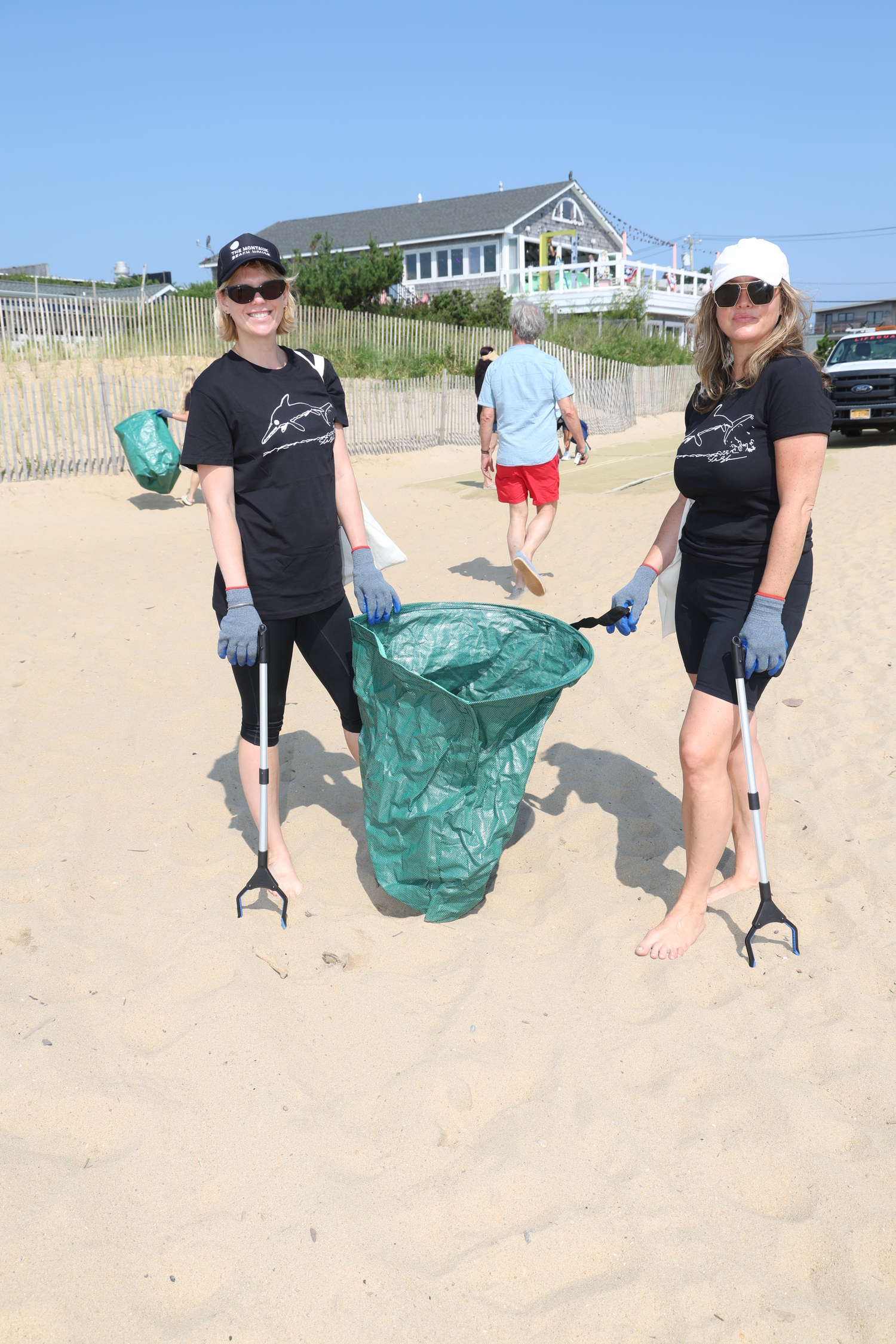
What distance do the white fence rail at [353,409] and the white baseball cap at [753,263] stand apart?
33.3 feet

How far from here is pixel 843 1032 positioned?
2402 millimetres

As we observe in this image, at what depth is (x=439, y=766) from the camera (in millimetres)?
2611

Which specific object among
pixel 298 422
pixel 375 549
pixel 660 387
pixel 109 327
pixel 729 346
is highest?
pixel 109 327

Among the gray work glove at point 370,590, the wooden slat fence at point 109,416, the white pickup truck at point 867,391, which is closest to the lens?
the gray work glove at point 370,590

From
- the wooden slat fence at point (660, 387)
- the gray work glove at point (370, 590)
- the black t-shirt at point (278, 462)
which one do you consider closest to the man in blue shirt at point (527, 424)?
the gray work glove at point (370, 590)

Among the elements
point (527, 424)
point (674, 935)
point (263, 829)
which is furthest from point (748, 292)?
point (527, 424)

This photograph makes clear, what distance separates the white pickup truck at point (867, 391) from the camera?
1469cm

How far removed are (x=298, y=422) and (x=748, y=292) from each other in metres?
1.28

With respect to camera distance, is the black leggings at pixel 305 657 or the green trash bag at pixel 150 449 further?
the green trash bag at pixel 150 449

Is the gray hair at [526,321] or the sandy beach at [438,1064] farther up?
the gray hair at [526,321]

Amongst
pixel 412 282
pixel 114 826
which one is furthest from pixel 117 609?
pixel 412 282

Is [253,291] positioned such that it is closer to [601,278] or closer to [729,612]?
[729,612]

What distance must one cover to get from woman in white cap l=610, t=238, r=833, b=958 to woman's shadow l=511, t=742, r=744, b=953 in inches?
13.5

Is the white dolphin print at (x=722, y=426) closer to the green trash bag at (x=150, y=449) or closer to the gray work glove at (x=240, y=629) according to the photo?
the gray work glove at (x=240, y=629)
